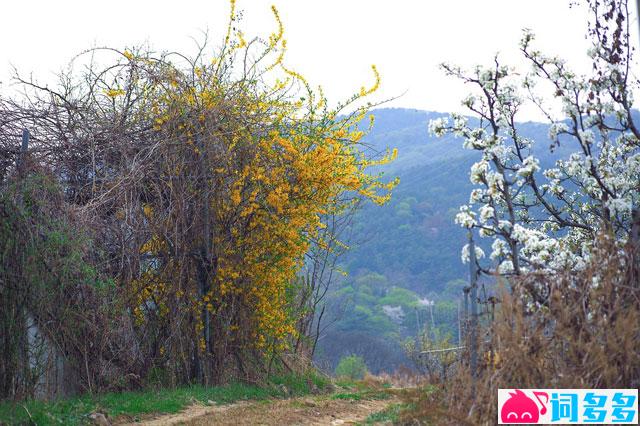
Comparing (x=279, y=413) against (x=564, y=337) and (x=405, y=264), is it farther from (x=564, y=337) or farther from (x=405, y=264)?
(x=405, y=264)

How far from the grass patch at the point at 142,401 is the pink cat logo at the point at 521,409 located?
4.15m

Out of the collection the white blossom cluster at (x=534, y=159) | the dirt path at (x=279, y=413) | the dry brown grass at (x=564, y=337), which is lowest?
the dirt path at (x=279, y=413)

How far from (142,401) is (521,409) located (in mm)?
4788

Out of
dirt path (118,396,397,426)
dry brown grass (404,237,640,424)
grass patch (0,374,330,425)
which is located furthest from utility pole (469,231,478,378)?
grass patch (0,374,330,425)

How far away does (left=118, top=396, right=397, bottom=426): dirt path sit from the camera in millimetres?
8227

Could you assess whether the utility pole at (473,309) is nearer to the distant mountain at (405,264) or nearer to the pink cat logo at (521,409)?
the pink cat logo at (521,409)

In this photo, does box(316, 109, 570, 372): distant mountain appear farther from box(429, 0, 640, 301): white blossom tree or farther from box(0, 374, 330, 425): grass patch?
box(429, 0, 640, 301): white blossom tree

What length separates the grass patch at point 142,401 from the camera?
7504mm

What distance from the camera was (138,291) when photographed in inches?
395

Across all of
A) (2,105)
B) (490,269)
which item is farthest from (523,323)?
(2,105)

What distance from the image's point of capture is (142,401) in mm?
8852

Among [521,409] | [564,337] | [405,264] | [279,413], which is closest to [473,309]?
[564,337]

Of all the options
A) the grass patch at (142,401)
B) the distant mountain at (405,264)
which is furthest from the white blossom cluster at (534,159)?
the distant mountain at (405,264)

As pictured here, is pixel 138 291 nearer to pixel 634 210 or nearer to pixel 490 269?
pixel 490 269
